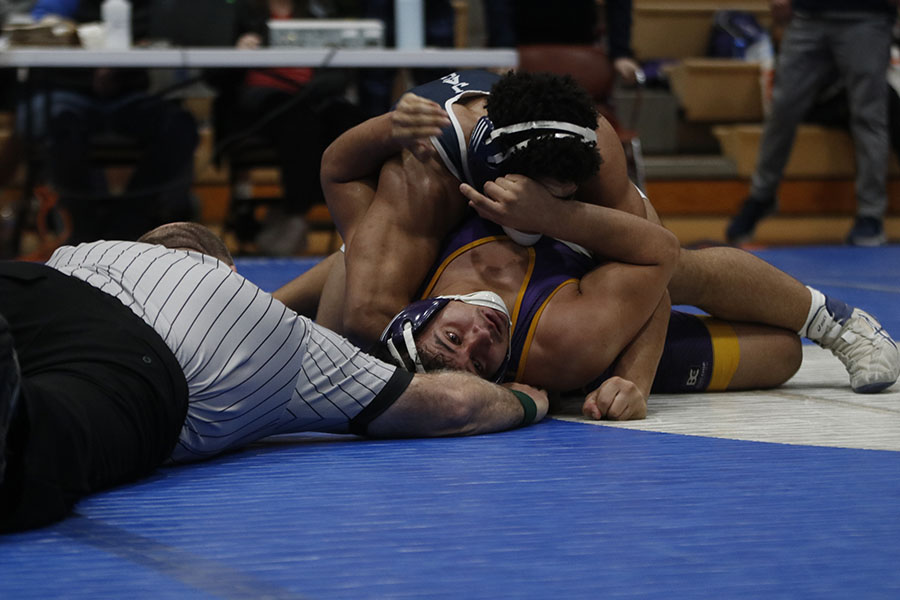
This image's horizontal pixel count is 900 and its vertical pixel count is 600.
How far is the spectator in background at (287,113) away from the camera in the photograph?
532 cm

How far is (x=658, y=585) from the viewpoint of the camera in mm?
1285

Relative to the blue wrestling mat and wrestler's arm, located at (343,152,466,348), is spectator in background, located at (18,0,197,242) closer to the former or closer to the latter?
wrestler's arm, located at (343,152,466,348)

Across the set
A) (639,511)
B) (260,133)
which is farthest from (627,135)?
(639,511)

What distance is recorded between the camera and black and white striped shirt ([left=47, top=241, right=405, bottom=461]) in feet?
5.93

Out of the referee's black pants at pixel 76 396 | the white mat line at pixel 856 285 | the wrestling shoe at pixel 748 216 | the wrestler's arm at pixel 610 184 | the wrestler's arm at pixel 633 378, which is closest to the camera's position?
the referee's black pants at pixel 76 396

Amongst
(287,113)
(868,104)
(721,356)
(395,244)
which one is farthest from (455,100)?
(868,104)

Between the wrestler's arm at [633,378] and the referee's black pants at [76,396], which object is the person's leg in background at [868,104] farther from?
the referee's black pants at [76,396]

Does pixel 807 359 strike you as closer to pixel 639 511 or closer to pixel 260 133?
pixel 639 511

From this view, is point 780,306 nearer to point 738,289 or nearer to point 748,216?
point 738,289

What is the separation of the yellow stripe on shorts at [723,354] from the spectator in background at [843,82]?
372cm

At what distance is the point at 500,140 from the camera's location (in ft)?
7.42

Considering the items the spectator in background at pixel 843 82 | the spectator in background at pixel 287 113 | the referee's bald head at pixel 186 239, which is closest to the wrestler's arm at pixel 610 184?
the referee's bald head at pixel 186 239

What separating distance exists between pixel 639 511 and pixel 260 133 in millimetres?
4150

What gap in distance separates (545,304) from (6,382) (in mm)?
1156
